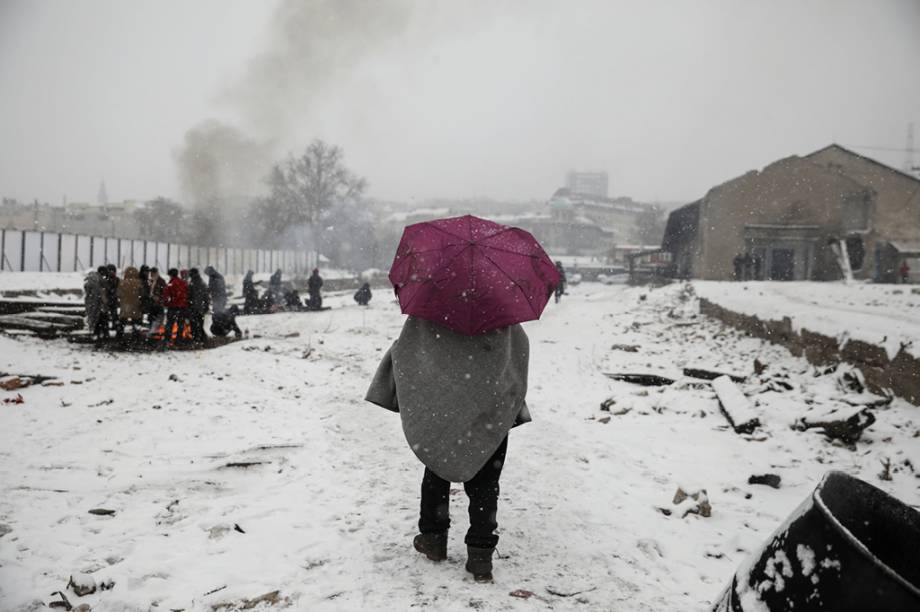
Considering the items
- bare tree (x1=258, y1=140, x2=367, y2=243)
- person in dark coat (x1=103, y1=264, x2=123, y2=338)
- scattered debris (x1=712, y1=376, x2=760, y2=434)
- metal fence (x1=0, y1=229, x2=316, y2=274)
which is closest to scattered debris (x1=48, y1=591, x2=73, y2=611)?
scattered debris (x1=712, y1=376, x2=760, y2=434)

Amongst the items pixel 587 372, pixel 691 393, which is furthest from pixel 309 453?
pixel 587 372

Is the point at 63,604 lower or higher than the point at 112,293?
lower

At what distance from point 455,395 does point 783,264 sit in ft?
99.3

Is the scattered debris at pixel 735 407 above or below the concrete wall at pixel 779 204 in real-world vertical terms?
below

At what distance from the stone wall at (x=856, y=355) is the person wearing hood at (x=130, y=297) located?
13.1 meters

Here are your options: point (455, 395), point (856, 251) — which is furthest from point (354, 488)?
point (856, 251)

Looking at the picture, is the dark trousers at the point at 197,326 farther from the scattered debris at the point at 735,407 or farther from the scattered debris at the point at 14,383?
the scattered debris at the point at 735,407

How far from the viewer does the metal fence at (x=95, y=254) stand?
74.8ft

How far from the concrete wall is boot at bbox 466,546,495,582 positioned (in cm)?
2811

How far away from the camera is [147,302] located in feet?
40.0

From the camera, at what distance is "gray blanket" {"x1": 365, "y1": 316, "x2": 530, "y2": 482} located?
9.03 ft

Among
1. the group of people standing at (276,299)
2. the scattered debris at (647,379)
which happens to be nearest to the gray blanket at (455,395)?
the scattered debris at (647,379)

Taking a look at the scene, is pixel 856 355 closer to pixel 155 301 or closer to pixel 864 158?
pixel 155 301

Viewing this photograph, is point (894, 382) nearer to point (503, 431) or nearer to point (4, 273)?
point (503, 431)
